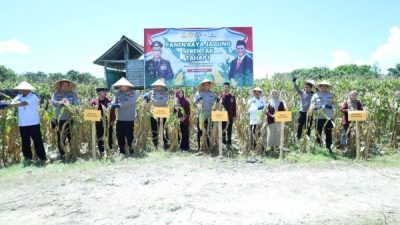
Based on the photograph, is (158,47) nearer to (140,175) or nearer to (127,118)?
(127,118)

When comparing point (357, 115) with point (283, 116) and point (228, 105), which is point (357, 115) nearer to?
A: point (283, 116)

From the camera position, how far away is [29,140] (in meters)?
8.69

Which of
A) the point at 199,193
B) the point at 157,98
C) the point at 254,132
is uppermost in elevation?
the point at 157,98

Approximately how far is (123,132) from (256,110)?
2993mm

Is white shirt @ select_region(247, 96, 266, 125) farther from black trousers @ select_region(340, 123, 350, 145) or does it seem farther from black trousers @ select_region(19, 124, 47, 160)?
black trousers @ select_region(19, 124, 47, 160)

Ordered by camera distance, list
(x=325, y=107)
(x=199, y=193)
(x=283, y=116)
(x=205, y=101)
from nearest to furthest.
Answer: (x=199, y=193)
(x=283, y=116)
(x=325, y=107)
(x=205, y=101)

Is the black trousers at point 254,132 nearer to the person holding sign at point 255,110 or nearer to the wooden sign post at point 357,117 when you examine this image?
the person holding sign at point 255,110

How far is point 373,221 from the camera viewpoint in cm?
502

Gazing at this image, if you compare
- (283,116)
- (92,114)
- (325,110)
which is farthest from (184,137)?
(325,110)

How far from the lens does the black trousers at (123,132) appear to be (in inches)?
362

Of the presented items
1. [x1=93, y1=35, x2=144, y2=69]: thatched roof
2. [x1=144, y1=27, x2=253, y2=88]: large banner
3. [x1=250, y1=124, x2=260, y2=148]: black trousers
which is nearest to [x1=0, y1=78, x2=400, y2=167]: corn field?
[x1=250, y1=124, x2=260, y2=148]: black trousers

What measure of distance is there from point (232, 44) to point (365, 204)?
8.07m

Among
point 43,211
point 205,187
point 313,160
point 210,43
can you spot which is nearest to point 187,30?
point 210,43

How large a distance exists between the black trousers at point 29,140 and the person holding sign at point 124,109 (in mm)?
1595
